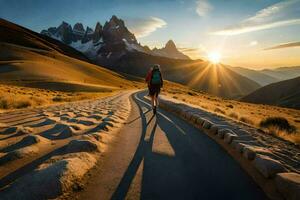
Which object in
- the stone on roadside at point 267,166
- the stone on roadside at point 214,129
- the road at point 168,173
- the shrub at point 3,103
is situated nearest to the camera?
the road at point 168,173

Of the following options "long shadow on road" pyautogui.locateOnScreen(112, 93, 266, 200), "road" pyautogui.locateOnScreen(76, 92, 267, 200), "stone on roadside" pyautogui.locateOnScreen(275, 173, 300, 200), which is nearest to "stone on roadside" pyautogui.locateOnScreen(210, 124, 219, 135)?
"road" pyautogui.locateOnScreen(76, 92, 267, 200)

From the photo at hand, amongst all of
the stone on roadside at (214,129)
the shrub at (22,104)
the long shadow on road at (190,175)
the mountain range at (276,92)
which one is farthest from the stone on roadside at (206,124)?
the mountain range at (276,92)

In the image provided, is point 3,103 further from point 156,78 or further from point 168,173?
point 168,173

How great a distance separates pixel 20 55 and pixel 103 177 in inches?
4106

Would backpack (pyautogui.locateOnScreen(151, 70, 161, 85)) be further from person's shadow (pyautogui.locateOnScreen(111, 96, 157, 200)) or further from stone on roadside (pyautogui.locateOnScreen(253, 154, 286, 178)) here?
stone on roadside (pyautogui.locateOnScreen(253, 154, 286, 178))

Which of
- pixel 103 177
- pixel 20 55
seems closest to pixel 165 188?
pixel 103 177

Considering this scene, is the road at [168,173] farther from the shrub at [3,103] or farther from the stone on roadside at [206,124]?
the shrub at [3,103]

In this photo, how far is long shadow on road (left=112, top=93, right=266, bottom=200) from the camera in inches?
147

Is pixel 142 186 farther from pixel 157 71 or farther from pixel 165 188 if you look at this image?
pixel 157 71

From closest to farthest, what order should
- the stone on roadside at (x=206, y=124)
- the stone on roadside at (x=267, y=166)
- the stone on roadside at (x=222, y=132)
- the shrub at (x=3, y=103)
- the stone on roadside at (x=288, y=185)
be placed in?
1. the stone on roadside at (x=288, y=185)
2. the stone on roadside at (x=267, y=166)
3. the stone on roadside at (x=222, y=132)
4. the stone on roadside at (x=206, y=124)
5. the shrub at (x=3, y=103)

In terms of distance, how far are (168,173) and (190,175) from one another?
434 millimetres

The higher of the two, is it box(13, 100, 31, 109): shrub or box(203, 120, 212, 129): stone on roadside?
box(203, 120, 212, 129): stone on roadside

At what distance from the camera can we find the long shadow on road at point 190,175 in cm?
374

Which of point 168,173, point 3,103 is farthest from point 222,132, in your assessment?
point 3,103
